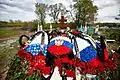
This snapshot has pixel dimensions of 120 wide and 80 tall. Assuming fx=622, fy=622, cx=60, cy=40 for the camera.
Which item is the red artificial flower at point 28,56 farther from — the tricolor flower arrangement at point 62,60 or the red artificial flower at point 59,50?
the red artificial flower at point 59,50

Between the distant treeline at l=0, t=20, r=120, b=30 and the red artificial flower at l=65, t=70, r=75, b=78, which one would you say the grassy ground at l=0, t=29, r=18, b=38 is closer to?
the distant treeline at l=0, t=20, r=120, b=30

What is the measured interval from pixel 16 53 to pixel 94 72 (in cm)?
47

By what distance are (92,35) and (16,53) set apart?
458 millimetres

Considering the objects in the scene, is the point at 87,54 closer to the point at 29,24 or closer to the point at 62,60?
the point at 62,60

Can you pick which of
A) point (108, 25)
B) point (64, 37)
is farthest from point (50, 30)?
point (108, 25)

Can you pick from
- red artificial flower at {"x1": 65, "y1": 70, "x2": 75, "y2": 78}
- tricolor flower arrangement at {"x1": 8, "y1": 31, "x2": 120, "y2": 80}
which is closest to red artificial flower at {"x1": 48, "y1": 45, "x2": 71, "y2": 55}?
tricolor flower arrangement at {"x1": 8, "y1": 31, "x2": 120, "y2": 80}

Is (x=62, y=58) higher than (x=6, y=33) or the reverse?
the reverse

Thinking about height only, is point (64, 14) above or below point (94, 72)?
above

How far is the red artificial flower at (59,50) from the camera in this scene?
3.58 metres

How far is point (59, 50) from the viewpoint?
358cm

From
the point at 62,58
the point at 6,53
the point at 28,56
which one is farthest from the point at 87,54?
the point at 6,53

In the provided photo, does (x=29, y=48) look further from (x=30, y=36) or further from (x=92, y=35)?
(x=92, y=35)

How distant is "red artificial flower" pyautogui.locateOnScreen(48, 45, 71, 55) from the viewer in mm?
3578

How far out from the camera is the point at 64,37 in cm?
361
